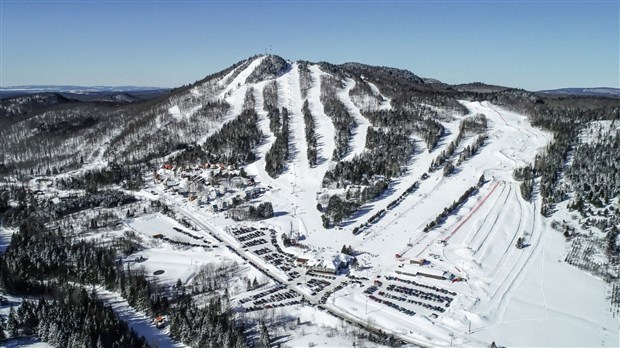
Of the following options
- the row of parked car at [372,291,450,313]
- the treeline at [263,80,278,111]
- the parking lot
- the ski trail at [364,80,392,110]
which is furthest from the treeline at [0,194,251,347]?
the ski trail at [364,80,392,110]

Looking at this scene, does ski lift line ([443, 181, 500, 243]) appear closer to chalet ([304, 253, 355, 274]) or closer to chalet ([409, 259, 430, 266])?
chalet ([409, 259, 430, 266])

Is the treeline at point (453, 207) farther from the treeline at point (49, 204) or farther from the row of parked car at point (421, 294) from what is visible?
the treeline at point (49, 204)

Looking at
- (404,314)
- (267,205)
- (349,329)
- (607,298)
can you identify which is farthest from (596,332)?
(267,205)

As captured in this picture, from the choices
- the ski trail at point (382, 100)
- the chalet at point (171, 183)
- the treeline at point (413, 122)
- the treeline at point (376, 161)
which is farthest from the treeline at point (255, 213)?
the ski trail at point (382, 100)

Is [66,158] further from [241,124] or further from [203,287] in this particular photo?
[203,287]

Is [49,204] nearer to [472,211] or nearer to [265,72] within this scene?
[472,211]

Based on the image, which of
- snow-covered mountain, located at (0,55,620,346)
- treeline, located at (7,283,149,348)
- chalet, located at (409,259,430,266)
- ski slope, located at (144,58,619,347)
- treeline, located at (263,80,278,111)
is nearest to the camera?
treeline, located at (7,283,149,348)
